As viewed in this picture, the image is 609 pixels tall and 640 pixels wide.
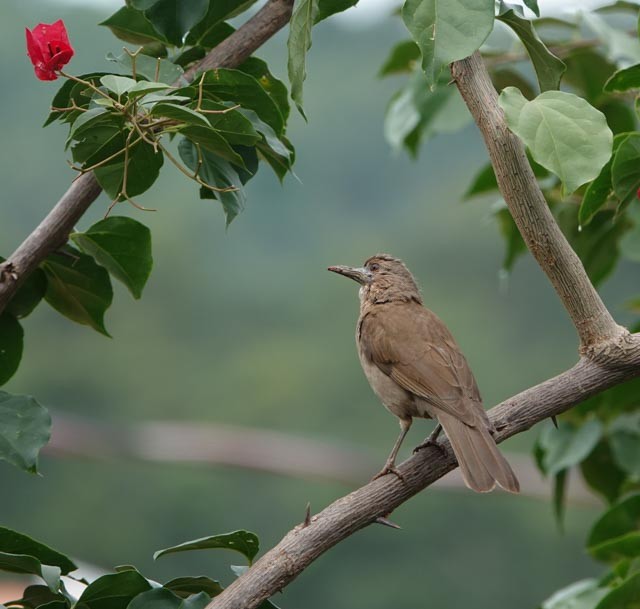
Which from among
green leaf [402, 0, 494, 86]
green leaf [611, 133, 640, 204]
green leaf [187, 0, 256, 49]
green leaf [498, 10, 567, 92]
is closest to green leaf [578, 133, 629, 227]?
green leaf [611, 133, 640, 204]

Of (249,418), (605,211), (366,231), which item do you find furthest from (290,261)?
(605,211)

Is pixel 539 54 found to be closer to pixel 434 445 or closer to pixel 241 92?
pixel 241 92

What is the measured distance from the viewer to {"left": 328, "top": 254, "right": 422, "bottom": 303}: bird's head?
3.71 metres

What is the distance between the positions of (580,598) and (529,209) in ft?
3.93

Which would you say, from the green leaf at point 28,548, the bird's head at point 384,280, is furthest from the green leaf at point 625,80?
the bird's head at point 384,280

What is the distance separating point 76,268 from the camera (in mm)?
2318

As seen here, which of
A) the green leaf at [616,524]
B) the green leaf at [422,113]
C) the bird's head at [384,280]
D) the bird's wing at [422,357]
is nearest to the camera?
the green leaf at [616,524]

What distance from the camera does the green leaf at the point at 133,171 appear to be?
6.85ft

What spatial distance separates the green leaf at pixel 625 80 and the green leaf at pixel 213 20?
0.79 meters

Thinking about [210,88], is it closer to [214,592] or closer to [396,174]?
[214,592]

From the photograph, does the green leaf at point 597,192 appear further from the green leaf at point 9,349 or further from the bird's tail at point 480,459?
the green leaf at point 9,349

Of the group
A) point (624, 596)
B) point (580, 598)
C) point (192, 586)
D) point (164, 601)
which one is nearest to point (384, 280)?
point (580, 598)

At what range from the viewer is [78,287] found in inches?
92.4

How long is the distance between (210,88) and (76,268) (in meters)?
0.52
